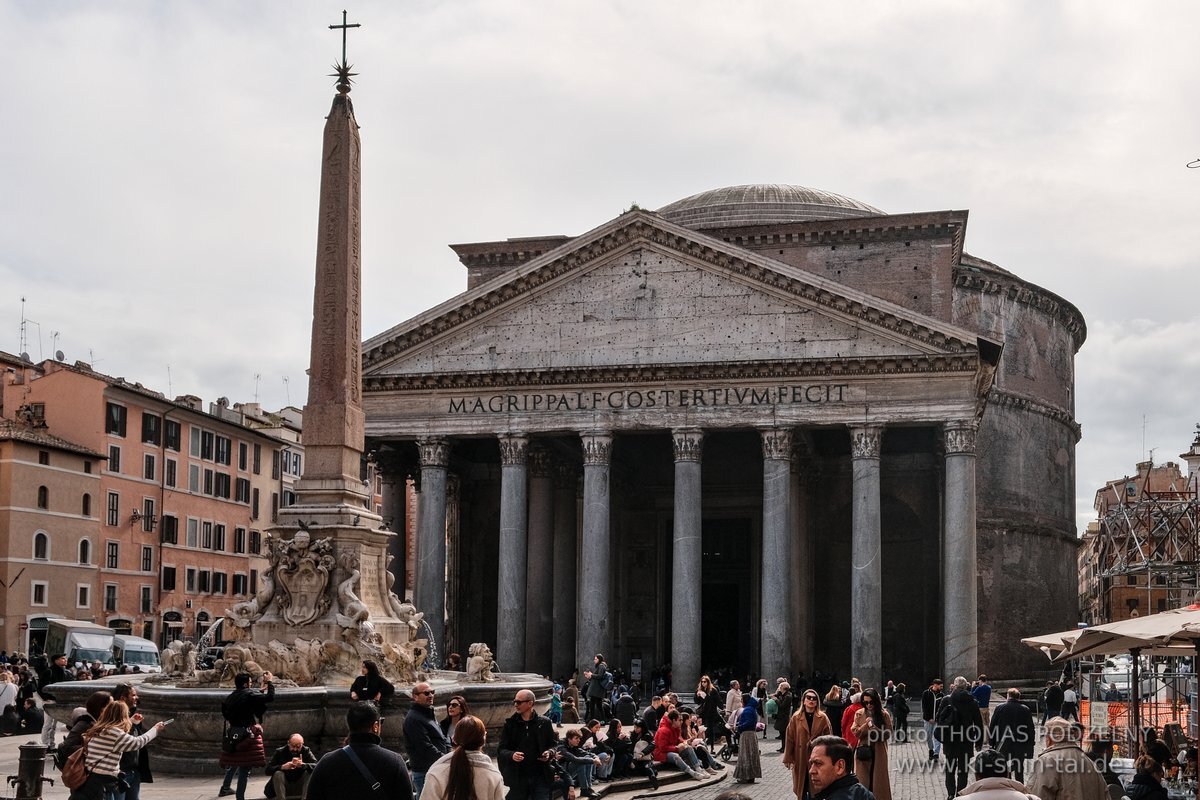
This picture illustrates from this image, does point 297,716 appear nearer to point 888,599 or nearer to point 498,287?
point 498,287

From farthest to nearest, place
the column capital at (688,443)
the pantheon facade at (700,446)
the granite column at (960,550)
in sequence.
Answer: the column capital at (688,443), the pantheon facade at (700,446), the granite column at (960,550)

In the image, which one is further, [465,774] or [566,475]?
[566,475]

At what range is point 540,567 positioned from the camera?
35.3 metres

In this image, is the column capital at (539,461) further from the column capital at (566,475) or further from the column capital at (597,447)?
the column capital at (597,447)

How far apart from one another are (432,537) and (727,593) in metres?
9.82

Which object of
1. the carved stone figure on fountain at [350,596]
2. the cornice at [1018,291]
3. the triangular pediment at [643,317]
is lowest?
the carved stone figure on fountain at [350,596]

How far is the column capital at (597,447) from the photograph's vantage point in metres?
33.0

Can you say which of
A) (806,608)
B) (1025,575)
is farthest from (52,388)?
(1025,575)

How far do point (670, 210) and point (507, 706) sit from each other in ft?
114

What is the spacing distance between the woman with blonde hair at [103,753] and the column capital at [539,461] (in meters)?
27.5

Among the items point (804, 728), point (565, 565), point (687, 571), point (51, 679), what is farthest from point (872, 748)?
point (565, 565)

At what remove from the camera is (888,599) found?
125 ft

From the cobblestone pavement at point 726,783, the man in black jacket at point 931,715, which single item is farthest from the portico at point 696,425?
the man in black jacket at point 931,715

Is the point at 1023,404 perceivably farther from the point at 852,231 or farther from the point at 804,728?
the point at 804,728
